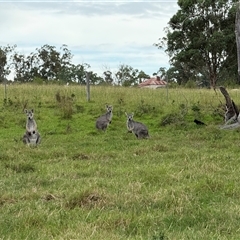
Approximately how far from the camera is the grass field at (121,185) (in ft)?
18.2

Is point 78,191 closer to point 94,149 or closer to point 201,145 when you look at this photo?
point 94,149

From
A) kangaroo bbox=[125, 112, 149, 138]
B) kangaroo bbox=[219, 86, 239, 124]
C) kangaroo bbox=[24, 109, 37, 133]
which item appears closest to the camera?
kangaroo bbox=[24, 109, 37, 133]

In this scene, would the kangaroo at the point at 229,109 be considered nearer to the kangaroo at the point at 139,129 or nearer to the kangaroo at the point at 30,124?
the kangaroo at the point at 139,129

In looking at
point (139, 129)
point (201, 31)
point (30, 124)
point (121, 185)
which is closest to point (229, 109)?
point (139, 129)

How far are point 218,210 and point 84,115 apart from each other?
14481 millimetres

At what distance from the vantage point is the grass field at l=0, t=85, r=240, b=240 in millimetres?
5559

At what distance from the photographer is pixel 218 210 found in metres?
6.25

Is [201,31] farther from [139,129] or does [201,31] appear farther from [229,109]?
[139,129]

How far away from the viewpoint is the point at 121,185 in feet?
25.2

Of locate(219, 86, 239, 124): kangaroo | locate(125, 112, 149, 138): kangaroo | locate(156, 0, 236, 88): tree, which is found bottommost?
locate(125, 112, 149, 138): kangaroo

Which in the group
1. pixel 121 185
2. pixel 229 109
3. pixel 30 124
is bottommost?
pixel 121 185

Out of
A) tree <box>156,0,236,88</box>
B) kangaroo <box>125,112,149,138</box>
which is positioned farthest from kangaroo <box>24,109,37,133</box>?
tree <box>156,0,236,88</box>

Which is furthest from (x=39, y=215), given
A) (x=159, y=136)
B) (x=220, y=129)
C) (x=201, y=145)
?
(x=220, y=129)

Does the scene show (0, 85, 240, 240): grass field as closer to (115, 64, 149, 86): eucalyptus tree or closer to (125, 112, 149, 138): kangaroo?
(125, 112, 149, 138): kangaroo
